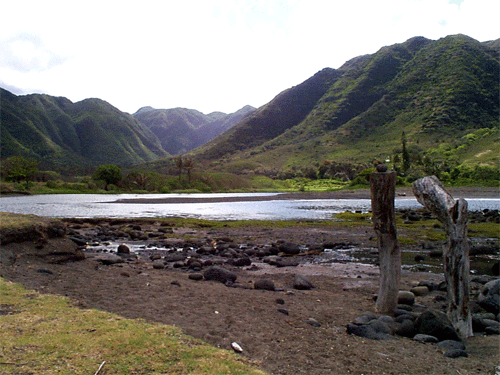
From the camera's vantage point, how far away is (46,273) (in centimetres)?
1206

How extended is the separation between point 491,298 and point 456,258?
3.41 m

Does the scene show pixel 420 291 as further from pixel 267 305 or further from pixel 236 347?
pixel 236 347

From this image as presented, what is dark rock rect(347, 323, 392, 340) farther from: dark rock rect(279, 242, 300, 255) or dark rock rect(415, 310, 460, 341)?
dark rock rect(279, 242, 300, 255)

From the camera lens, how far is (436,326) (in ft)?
28.4

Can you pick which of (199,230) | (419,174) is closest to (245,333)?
(199,230)

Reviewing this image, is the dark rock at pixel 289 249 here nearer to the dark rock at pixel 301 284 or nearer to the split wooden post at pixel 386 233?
the dark rock at pixel 301 284

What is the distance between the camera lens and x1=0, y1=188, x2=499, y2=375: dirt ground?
6.86m

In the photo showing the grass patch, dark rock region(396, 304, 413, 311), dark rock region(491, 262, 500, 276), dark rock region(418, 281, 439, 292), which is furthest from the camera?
dark rock region(491, 262, 500, 276)

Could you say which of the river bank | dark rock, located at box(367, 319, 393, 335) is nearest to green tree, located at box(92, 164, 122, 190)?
the river bank

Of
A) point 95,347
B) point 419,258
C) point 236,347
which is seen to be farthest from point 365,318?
point 419,258

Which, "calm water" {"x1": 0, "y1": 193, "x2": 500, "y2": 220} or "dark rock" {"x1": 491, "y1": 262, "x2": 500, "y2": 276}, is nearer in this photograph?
"dark rock" {"x1": 491, "y1": 262, "x2": 500, "y2": 276}

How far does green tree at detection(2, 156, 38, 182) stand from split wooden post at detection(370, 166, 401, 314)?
151 meters

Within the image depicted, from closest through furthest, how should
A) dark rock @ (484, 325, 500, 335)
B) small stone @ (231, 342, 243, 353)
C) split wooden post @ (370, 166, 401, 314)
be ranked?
small stone @ (231, 342, 243, 353) → dark rock @ (484, 325, 500, 335) → split wooden post @ (370, 166, 401, 314)

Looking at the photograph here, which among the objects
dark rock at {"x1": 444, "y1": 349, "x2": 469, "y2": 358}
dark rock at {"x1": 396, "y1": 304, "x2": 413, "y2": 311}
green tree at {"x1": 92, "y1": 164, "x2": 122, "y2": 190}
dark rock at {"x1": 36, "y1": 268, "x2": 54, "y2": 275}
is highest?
green tree at {"x1": 92, "y1": 164, "x2": 122, "y2": 190}
